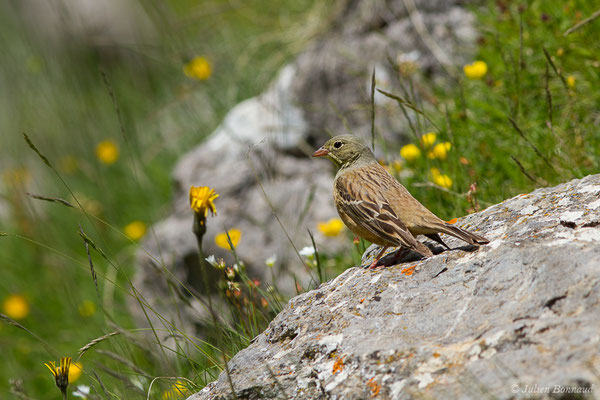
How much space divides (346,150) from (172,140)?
15.0 ft

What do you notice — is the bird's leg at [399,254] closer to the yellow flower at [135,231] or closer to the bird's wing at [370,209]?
the bird's wing at [370,209]

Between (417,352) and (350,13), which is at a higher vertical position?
(350,13)

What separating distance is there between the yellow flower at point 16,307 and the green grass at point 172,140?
143 mm

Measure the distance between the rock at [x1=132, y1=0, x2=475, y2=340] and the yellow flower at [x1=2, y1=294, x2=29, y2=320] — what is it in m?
1.98

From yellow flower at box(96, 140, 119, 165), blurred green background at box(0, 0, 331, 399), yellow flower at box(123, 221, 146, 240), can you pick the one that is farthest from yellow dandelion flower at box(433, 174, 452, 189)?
yellow flower at box(96, 140, 119, 165)

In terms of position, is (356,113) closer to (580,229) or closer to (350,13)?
(350,13)

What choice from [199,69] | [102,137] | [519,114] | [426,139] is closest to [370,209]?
[426,139]

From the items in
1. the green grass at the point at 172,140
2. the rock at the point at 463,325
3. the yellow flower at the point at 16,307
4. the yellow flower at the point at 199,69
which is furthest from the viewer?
the yellow flower at the point at 199,69

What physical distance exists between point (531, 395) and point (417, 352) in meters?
0.48

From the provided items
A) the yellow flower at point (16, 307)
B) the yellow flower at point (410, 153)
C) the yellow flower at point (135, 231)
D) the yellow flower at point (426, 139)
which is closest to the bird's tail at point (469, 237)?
the yellow flower at point (426, 139)

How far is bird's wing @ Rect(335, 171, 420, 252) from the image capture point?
3164mm

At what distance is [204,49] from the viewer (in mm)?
9602

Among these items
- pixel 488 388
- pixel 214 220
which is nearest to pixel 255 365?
pixel 488 388

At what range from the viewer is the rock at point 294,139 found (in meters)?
5.80
